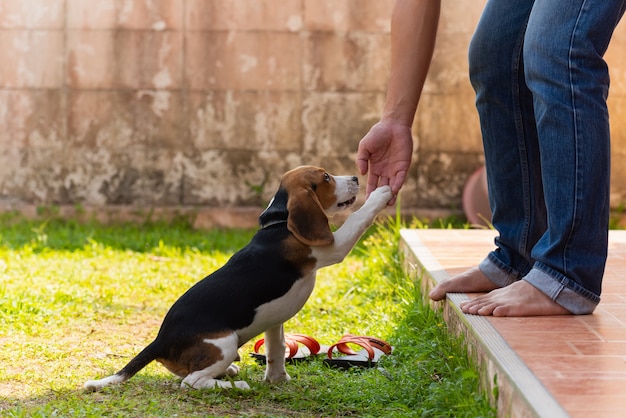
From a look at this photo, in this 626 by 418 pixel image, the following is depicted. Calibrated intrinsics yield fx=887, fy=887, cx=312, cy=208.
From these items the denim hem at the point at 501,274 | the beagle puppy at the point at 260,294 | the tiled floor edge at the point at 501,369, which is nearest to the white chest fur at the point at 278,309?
the beagle puppy at the point at 260,294

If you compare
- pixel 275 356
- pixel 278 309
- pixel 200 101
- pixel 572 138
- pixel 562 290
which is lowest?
pixel 275 356

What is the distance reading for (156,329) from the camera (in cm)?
425

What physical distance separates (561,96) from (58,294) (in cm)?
296

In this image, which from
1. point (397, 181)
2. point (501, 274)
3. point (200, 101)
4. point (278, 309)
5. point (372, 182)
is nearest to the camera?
point (278, 309)

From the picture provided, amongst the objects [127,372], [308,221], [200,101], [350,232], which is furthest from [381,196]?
[200,101]

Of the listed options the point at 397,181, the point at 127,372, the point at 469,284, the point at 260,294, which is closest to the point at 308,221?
the point at 260,294

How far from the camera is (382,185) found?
370 centimetres

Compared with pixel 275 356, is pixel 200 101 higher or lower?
higher

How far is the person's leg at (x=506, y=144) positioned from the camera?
3348mm

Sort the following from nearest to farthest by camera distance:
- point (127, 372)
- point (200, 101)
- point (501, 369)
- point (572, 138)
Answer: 1. point (501, 369)
2. point (572, 138)
3. point (127, 372)
4. point (200, 101)

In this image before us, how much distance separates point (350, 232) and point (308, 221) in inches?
8.5

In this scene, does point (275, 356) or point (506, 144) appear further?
point (506, 144)

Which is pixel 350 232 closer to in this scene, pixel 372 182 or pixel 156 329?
pixel 372 182

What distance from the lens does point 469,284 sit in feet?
11.5
